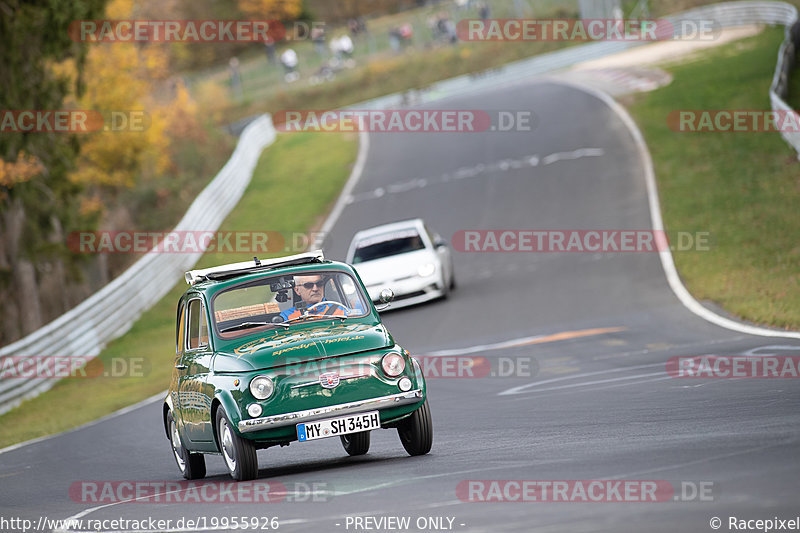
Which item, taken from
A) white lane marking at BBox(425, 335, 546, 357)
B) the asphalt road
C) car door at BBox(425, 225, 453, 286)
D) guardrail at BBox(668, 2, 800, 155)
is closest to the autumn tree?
the asphalt road

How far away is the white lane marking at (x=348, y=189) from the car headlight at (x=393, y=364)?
21340 mm

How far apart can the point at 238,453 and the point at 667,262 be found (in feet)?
49.5

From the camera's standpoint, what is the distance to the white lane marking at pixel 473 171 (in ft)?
119

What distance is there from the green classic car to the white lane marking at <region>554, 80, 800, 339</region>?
6855 millimetres

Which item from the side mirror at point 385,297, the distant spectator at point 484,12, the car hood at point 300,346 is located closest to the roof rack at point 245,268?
the side mirror at point 385,297

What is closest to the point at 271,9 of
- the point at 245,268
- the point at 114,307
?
the point at 114,307

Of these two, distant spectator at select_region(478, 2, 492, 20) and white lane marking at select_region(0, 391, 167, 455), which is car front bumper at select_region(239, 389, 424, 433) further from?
distant spectator at select_region(478, 2, 492, 20)

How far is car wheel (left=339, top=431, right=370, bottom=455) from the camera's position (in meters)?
10.4

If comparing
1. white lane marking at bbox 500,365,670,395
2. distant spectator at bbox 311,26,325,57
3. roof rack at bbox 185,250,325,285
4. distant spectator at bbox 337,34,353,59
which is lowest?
white lane marking at bbox 500,365,670,395

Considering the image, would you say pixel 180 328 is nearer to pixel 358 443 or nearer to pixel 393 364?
pixel 358 443

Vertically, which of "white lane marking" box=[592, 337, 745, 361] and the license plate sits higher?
the license plate

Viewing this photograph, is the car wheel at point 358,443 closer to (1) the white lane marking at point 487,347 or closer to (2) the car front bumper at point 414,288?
(1) the white lane marking at point 487,347

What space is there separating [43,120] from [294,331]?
75.0 feet

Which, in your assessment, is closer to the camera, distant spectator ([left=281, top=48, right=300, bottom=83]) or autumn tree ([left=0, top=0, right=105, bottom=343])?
autumn tree ([left=0, top=0, right=105, bottom=343])
